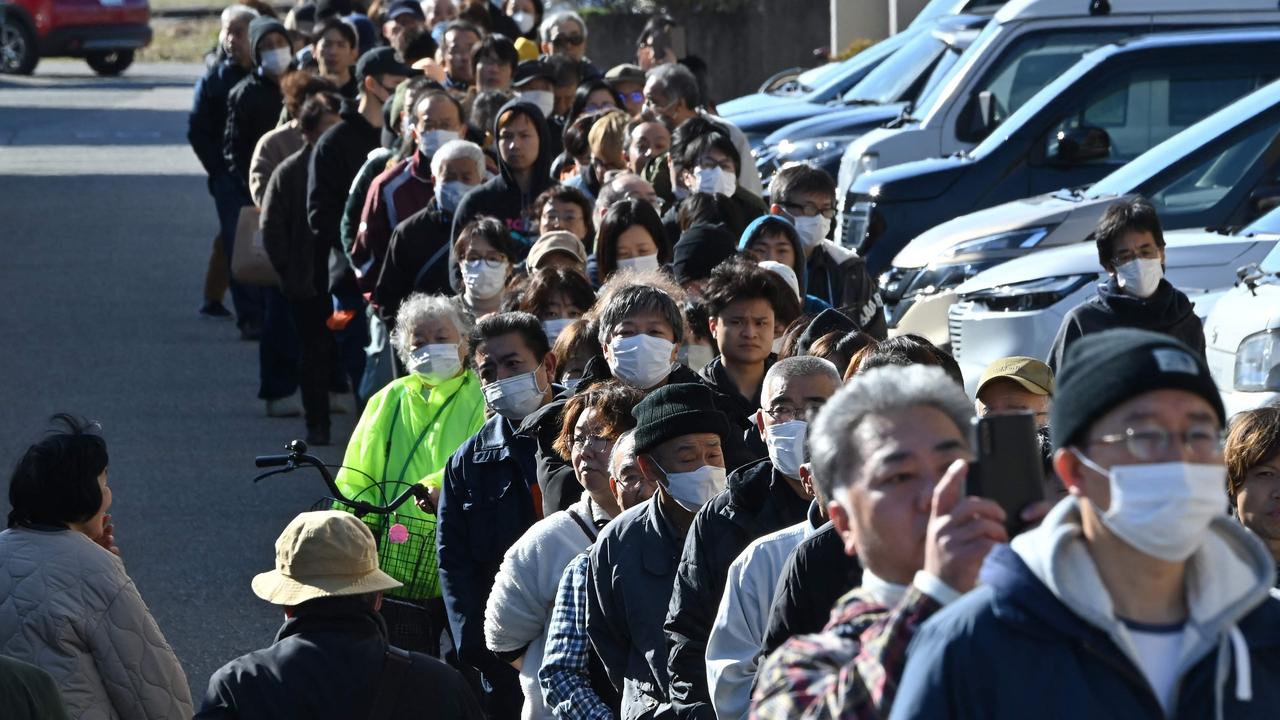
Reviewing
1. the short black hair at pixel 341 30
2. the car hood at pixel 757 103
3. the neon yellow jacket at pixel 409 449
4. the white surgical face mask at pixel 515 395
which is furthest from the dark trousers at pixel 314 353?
the car hood at pixel 757 103

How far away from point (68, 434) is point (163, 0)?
166 ft

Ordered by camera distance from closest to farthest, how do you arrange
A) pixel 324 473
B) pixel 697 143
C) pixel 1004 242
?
1. pixel 324 473
2. pixel 697 143
3. pixel 1004 242

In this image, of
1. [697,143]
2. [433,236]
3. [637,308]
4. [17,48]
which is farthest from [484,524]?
[17,48]

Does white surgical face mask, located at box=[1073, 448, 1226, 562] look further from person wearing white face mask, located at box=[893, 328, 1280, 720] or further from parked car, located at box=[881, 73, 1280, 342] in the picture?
parked car, located at box=[881, 73, 1280, 342]

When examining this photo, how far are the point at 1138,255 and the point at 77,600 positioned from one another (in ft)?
14.7

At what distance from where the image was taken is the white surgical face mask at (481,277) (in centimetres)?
945

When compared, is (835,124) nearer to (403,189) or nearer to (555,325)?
(403,189)

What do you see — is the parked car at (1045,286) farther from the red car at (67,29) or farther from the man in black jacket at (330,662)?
the red car at (67,29)

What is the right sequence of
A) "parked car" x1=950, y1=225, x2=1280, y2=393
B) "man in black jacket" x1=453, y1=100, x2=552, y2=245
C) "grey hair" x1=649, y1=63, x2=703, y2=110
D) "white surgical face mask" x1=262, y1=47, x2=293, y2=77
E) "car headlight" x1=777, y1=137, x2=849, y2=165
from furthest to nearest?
"car headlight" x1=777, y1=137, x2=849, y2=165 → "white surgical face mask" x1=262, y1=47, x2=293, y2=77 → "grey hair" x1=649, y1=63, x2=703, y2=110 → "man in black jacket" x1=453, y1=100, x2=552, y2=245 → "parked car" x1=950, y1=225, x2=1280, y2=393

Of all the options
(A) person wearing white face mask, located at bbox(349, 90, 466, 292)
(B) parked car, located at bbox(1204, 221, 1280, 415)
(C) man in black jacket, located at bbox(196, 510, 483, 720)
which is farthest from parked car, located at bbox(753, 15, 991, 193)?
(C) man in black jacket, located at bbox(196, 510, 483, 720)

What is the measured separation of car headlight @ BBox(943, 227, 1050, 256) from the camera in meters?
11.8

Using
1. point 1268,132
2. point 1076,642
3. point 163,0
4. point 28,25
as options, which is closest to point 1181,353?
point 1076,642

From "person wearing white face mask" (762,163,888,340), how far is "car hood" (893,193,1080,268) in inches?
90.2

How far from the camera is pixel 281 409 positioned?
13492 millimetres
